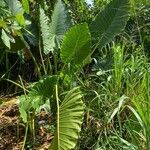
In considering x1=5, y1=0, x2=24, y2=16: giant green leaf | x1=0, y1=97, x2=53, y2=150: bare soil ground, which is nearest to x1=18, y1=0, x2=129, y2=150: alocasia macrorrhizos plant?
x1=5, y1=0, x2=24, y2=16: giant green leaf

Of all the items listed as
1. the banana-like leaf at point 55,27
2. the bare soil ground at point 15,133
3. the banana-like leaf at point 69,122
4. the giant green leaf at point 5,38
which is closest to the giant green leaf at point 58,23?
the banana-like leaf at point 55,27

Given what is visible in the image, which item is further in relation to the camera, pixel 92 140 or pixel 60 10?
pixel 60 10

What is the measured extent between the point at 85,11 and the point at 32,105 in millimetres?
1800

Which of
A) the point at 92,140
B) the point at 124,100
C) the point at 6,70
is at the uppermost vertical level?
the point at 6,70

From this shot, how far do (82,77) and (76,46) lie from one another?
1.54 feet

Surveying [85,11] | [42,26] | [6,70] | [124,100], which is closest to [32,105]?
[124,100]

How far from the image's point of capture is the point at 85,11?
5.39 m

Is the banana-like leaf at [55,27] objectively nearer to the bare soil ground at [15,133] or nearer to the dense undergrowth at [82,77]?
the dense undergrowth at [82,77]

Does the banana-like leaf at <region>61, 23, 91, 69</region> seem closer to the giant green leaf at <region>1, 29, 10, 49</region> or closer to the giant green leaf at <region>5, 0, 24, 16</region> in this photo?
the giant green leaf at <region>5, 0, 24, 16</region>

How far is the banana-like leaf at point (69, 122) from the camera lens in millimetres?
3455

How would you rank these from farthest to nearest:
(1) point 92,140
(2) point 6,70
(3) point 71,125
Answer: (2) point 6,70, (1) point 92,140, (3) point 71,125

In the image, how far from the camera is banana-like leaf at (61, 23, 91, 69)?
165 inches

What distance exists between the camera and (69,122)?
3574 millimetres

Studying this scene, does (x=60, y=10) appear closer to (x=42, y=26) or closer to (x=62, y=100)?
(x=42, y=26)
